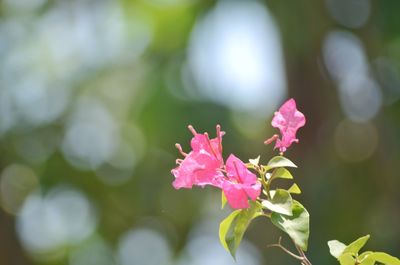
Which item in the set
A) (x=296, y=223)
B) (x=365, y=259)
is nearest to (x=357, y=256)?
(x=365, y=259)

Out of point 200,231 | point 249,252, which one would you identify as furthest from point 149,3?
point 249,252

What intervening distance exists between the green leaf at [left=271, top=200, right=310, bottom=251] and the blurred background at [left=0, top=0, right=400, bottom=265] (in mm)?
4781

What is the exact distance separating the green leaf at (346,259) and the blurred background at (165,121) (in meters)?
4.72

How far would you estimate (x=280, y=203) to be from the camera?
1195 mm

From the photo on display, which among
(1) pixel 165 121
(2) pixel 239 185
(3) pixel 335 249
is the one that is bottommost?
(1) pixel 165 121

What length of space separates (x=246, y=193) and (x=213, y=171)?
68 millimetres

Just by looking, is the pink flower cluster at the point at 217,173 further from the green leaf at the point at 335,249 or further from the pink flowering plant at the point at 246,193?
the green leaf at the point at 335,249

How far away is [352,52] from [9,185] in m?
3.37

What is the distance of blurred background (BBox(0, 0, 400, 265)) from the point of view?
6824 mm

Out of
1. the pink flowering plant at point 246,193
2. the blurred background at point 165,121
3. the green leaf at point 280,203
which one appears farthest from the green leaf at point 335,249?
the blurred background at point 165,121

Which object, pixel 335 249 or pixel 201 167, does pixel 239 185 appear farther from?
pixel 335 249

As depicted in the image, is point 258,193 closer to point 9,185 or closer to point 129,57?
point 9,185

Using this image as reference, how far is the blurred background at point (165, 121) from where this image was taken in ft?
22.4

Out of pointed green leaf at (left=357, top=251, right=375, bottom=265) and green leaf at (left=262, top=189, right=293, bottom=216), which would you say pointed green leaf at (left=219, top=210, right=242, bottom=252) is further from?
pointed green leaf at (left=357, top=251, right=375, bottom=265)
